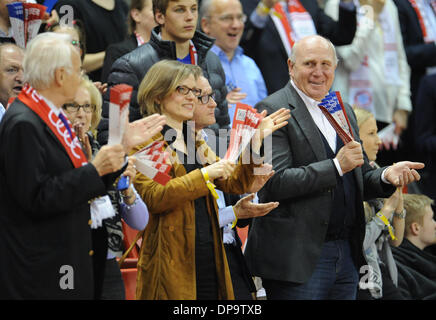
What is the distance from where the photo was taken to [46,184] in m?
2.94

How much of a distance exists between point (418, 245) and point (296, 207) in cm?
200

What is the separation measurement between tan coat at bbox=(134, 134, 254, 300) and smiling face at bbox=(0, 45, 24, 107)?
0.90 metres

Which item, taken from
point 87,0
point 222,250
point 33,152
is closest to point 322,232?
point 222,250

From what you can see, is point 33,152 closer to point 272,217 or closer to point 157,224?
point 157,224

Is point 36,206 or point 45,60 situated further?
point 45,60

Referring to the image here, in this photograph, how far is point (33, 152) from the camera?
9.68 feet

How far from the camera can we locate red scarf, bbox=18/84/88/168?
305 centimetres

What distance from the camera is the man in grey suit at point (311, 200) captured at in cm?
405

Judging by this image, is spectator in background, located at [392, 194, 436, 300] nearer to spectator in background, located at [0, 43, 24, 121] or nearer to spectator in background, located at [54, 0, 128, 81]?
spectator in background, located at [54, 0, 128, 81]

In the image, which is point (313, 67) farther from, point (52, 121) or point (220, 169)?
point (52, 121)

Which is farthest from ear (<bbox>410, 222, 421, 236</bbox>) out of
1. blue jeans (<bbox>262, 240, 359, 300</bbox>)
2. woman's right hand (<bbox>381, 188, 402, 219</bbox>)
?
blue jeans (<bbox>262, 240, 359, 300</bbox>)

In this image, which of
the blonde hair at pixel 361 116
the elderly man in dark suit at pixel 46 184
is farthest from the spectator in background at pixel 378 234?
the elderly man in dark suit at pixel 46 184

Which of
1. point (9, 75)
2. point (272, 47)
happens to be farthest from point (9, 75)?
point (272, 47)
